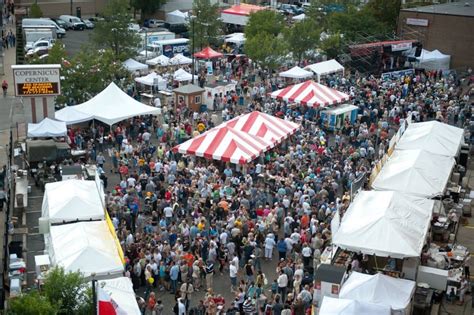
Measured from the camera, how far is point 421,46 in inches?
1762

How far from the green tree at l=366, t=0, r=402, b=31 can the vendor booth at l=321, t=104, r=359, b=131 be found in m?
21.0

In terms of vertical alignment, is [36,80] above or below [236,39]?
above

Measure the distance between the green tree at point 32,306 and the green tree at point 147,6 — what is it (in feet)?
165

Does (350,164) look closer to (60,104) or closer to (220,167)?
(220,167)

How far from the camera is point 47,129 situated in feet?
84.2

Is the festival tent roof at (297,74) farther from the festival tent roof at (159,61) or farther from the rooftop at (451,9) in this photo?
the rooftop at (451,9)

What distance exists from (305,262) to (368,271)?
2.04 meters

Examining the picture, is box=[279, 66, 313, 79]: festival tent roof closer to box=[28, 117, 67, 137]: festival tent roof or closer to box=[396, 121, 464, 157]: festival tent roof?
box=[396, 121, 464, 157]: festival tent roof

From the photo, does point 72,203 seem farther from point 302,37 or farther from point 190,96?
point 302,37

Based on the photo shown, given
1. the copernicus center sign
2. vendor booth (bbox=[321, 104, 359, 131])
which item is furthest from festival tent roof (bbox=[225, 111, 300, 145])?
the copernicus center sign

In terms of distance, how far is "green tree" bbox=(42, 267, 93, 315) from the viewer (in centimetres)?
1279

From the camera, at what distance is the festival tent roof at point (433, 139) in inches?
913

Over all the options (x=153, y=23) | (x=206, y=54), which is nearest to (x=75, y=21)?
(x=153, y=23)

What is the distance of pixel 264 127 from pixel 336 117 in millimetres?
5236
